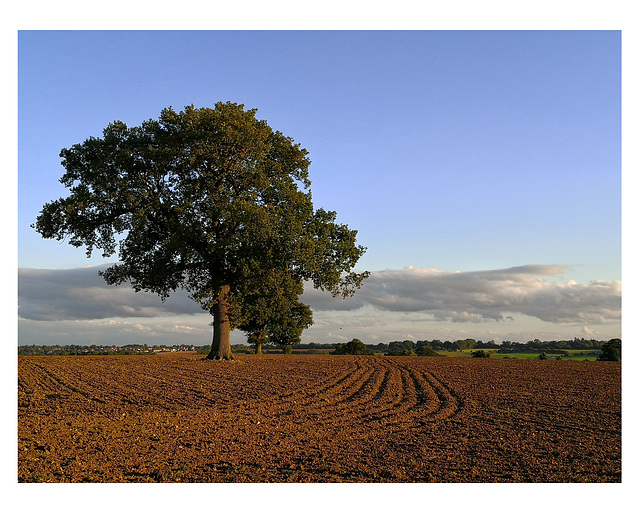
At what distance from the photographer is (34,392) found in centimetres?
1791

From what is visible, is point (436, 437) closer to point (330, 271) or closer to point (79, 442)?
point (79, 442)

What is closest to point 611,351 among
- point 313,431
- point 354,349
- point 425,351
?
point 425,351

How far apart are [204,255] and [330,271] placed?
24.1 ft

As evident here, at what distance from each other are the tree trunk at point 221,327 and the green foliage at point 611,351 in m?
30.4

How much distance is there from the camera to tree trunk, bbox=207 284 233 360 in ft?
105

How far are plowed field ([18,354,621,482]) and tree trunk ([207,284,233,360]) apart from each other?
10100 millimetres

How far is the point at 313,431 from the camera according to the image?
11945mm

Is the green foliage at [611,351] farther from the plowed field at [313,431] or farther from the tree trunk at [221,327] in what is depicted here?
the tree trunk at [221,327]

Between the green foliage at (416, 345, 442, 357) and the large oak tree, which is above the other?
the large oak tree

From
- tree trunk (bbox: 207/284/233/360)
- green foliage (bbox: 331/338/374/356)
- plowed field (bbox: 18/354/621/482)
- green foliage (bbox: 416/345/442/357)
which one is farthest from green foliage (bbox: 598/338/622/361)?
tree trunk (bbox: 207/284/233/360)

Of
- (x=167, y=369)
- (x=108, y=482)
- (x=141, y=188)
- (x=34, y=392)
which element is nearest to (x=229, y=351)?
(x=167, y=369)

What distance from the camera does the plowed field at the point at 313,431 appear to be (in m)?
8.89

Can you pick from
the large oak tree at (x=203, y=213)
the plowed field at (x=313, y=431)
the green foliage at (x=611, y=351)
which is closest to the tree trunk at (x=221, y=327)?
the large oak tree at (x=203, y=213)

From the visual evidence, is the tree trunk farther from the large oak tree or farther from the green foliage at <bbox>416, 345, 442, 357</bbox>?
the green foliage at <bbox>416, 345, 442, 357</bbox>
